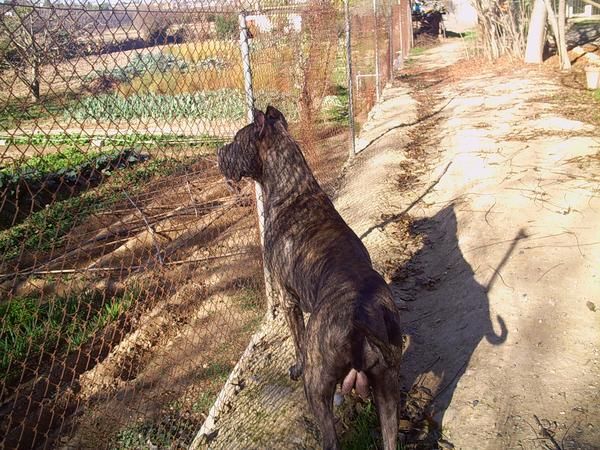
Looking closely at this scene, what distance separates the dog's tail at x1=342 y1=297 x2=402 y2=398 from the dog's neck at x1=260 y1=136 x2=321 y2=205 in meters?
1.20

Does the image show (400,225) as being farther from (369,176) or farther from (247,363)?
(247,363)

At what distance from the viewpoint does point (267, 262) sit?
376 centimetres

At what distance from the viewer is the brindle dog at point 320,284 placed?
262 centimetres

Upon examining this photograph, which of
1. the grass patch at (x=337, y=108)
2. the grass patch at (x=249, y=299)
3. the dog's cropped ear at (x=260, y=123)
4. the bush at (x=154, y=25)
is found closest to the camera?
the bush at (x=154, y=25)

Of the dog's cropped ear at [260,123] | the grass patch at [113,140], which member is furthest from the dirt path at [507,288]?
the grass patch at [113,140]

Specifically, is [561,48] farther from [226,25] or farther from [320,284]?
[320,284]

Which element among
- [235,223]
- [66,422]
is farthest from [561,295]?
[66,422]

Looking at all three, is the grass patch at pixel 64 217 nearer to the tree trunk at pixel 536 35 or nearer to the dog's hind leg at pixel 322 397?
the dog's hind leg at pixel 322 397

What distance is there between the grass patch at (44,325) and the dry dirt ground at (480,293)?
1780 mm

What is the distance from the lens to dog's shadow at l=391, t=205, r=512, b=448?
3611 mm

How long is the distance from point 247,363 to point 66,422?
1716 mm

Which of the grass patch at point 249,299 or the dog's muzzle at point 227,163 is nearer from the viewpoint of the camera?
the dog's muzzle at point 227,163

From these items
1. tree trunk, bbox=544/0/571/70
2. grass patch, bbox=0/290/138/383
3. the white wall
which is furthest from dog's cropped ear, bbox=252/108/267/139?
the white wall

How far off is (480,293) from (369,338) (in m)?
2.50
